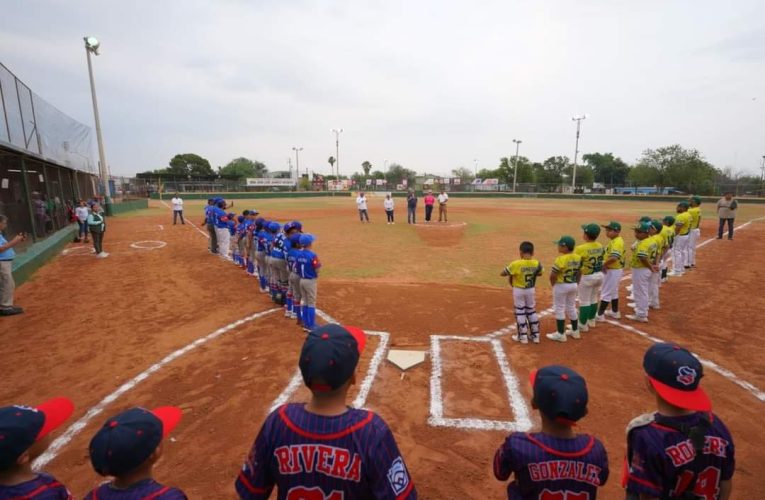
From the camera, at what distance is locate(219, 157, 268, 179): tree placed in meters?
107

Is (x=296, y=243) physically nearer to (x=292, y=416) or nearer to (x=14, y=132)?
(x=292, y=416)

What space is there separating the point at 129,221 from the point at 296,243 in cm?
2358

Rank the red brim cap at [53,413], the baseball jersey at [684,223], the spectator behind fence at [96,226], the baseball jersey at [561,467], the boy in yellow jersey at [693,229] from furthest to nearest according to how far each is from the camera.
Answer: the spectator behind fence at [96,226] < the boy in yellow jersey at [693,229] < the baseball jersey at [684,223] < the baseball jersey at [561,467] < the red brim cap at [53,413]

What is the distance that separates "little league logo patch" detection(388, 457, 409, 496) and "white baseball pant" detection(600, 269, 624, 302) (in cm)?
713

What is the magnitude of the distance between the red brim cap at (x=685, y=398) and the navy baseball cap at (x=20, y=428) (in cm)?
335

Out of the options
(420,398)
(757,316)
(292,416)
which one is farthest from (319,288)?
(757,316)

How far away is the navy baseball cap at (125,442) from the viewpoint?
5.72 ft

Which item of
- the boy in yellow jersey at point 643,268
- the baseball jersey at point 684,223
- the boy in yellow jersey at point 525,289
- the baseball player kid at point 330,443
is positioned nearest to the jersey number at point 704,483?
the baseball player kid at point 330,443

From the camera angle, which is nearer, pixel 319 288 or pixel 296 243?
pixel 296 243

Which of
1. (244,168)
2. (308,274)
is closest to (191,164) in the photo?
(244,168)

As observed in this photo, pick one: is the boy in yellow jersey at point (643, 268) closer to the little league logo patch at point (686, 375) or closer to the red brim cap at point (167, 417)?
the little league logo patch at point (686, 375)

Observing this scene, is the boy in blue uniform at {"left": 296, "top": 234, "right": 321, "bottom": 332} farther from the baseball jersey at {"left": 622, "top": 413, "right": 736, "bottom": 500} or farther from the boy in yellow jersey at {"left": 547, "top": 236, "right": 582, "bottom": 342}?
the baseball jersey at {"left": 622, "top": 413, "right": 736, "bottom": 500}

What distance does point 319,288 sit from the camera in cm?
987

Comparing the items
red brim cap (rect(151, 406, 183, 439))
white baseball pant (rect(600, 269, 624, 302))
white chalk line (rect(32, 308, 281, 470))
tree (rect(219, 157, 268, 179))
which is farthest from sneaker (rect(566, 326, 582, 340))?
tree (rect(219, 157, 268, 179))
